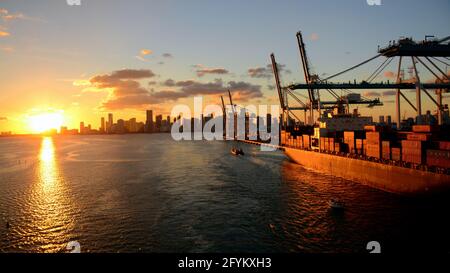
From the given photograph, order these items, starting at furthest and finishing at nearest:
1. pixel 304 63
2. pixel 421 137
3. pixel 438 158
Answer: pixel 304 63, pixel 421 137, pixel 438 158

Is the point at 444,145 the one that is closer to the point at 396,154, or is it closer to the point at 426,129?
the point at 396,154

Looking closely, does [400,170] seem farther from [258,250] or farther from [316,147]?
[316,147]

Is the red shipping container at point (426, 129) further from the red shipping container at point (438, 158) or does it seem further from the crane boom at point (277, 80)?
the crane boom at point (277, 80)

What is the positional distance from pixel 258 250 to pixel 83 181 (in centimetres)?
4849

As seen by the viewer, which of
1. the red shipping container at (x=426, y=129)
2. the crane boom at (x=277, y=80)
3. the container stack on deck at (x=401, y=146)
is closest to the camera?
the container stack on deck at (x=401, y=146)

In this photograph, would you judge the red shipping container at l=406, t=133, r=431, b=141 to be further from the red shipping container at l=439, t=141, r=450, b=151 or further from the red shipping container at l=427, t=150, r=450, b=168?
the red shipping container at l=427, t=150, r=450, b=168

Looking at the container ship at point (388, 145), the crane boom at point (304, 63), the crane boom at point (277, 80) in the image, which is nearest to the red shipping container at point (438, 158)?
the container ship at point (388, 145)

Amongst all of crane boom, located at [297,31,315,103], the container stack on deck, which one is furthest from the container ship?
crane boom, located at [297,31,315,103]

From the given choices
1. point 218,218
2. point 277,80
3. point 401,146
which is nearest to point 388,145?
point 401,146

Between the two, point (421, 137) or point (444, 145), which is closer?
point (444, 145)

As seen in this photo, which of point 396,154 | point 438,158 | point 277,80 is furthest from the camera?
point 277,80

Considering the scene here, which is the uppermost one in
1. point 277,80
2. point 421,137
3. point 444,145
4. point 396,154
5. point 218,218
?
point 277,80
